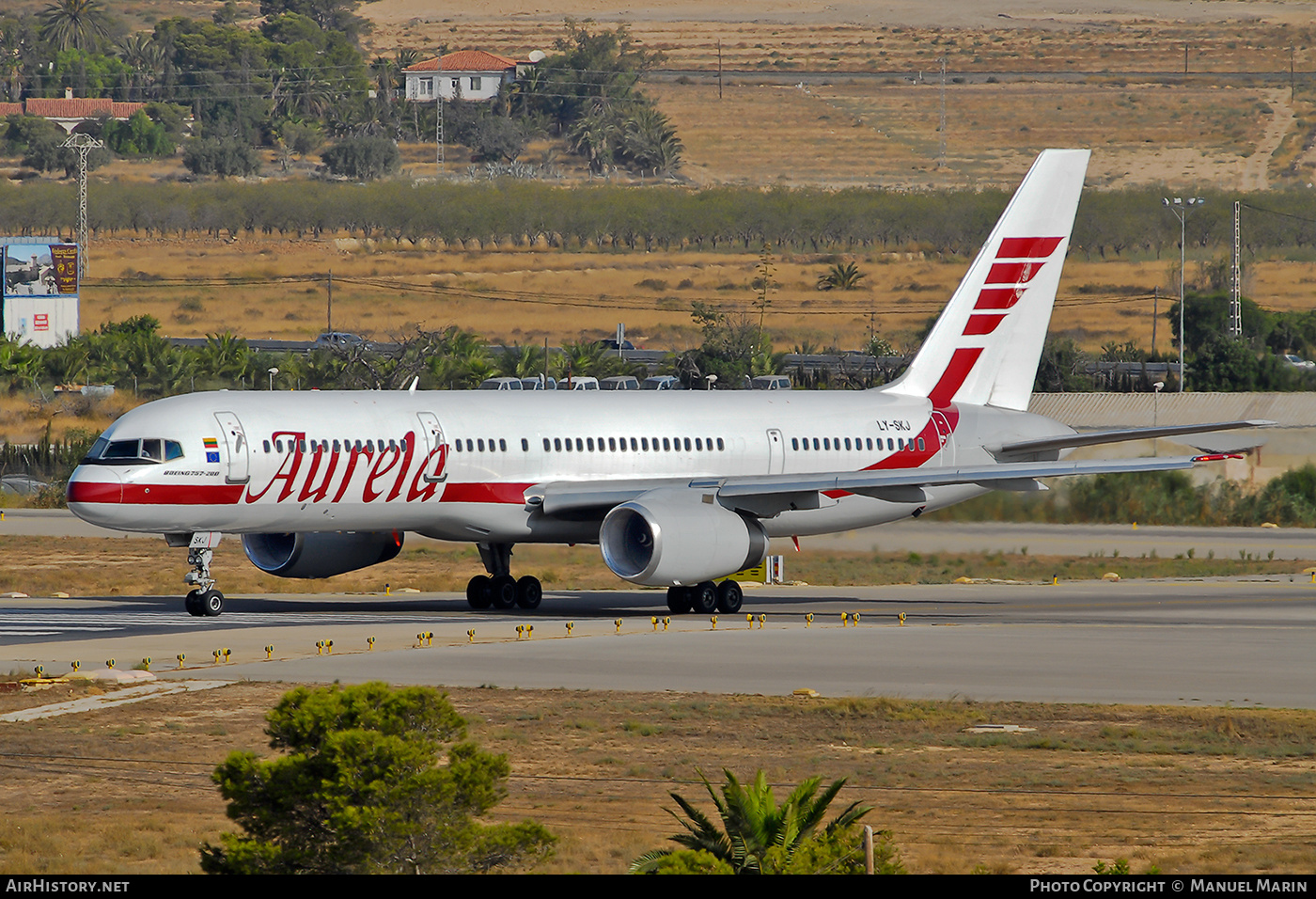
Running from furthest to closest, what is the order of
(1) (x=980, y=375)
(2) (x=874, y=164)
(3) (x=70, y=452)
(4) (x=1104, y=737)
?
(2) (x=874, y=164)
(3) (x=70, y=452)
(1) (x=980, y=375)
(4) (x=1104, y=737)

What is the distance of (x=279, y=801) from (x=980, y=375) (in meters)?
32.2

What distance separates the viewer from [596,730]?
22703mm

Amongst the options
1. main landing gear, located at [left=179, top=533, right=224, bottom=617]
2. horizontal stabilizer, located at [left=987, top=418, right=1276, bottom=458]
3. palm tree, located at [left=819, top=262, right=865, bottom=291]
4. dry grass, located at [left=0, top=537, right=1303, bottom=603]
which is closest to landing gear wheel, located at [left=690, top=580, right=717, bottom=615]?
dry grass, located at [left=0, top=537, right=1303, bottom=603]

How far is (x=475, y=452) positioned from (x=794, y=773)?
17.1m

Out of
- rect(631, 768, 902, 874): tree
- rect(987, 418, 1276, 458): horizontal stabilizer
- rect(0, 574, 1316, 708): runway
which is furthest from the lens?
rect(987, 418, 1276, 458): horizontal stabilizer

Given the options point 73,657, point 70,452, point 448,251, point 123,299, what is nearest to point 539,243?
point 448,251

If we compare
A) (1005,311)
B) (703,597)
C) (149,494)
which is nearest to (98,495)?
(149,494)

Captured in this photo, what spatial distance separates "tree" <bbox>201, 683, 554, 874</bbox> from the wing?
22.6 m

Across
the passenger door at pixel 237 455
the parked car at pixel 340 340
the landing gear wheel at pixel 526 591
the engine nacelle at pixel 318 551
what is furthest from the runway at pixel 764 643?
the parked car at pixel 340 340

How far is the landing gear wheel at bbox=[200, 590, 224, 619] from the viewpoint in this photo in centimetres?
3500

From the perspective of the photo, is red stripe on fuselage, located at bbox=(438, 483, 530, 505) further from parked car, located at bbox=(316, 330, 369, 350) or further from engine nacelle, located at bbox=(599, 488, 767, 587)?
parked car, located at bbox=(316, 330, 369, 350)

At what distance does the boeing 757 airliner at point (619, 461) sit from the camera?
33812 millimetres
